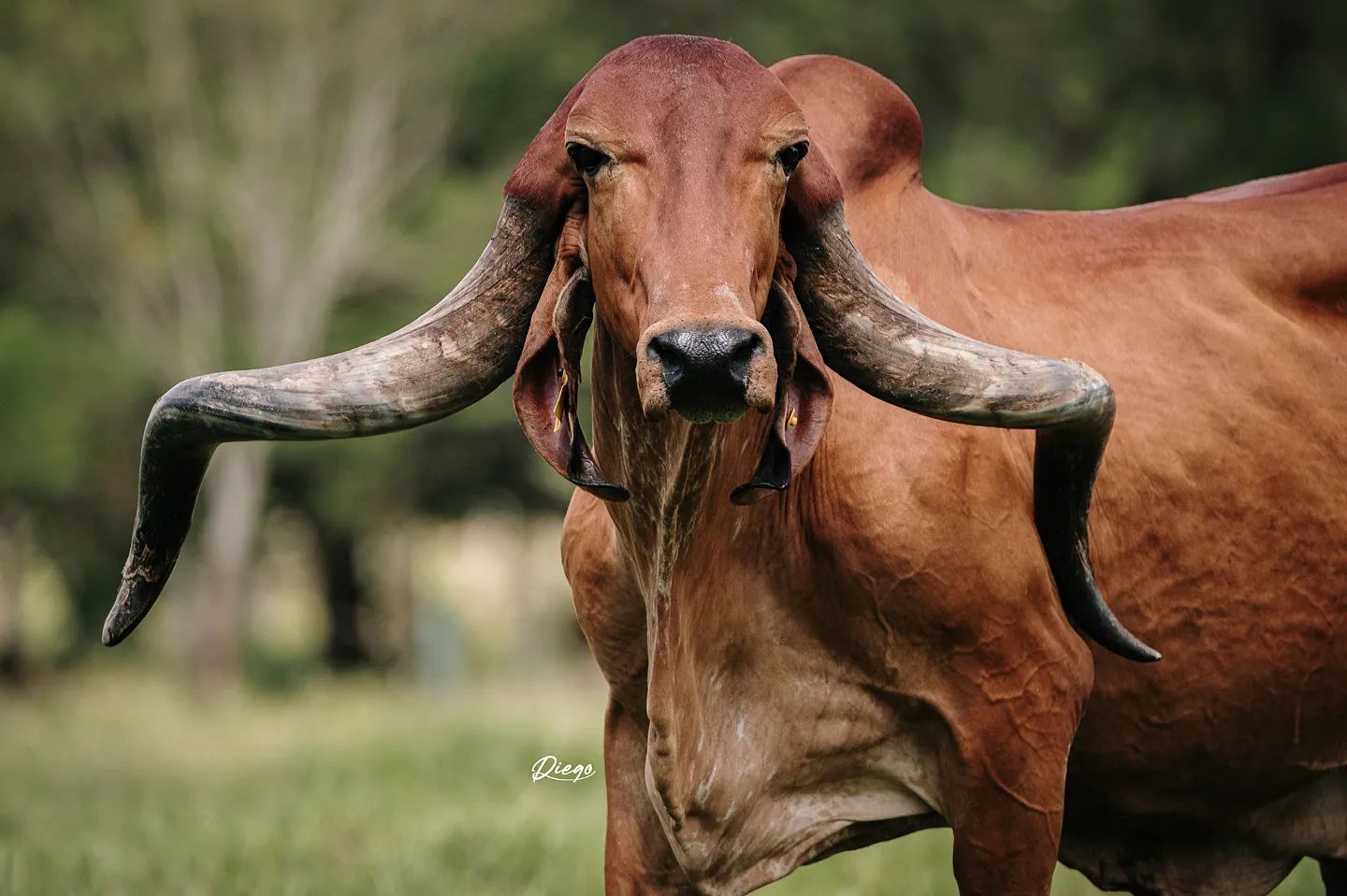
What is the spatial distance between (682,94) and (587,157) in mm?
223

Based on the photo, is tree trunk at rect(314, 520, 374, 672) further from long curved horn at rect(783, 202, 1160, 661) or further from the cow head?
long curved horn at rect(783, 202, 1160, 661)

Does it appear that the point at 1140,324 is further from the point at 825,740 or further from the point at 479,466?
the point at 479,466

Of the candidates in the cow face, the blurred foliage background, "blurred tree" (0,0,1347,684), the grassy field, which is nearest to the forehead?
the cow face

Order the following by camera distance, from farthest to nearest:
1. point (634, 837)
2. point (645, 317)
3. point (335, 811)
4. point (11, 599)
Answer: point (11, 599) → point (335, 811) → point (634, 837) → point (645, 317)

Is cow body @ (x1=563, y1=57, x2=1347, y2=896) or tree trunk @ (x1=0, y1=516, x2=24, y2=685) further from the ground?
cow body @ (x1=563, y1=57, x2=1347, y2=896)

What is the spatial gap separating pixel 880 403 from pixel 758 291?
26.9 inches

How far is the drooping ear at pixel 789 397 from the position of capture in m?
3.25

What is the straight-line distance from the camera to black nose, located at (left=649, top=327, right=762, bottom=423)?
2754 millimetres

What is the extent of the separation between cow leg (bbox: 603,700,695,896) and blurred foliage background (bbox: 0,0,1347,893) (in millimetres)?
8466

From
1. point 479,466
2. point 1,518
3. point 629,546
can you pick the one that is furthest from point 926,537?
point 479,466

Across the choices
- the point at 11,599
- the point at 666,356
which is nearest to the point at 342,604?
the point at 11,599

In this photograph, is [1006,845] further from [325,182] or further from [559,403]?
[325,182]

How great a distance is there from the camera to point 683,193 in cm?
305

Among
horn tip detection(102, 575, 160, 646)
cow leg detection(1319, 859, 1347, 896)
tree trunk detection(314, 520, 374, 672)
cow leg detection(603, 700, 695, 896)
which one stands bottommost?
tree trunk detection(314, 520, 374, 672)
